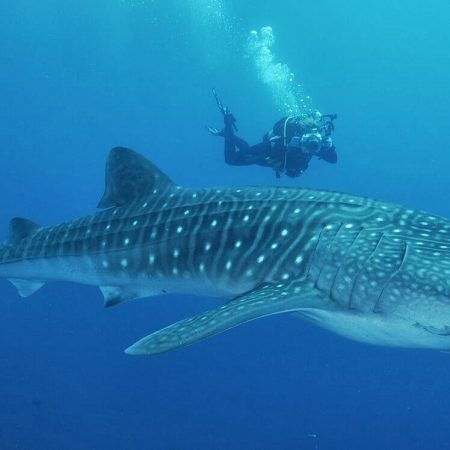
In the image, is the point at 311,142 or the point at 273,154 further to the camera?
the point at 273,154

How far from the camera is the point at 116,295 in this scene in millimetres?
5160

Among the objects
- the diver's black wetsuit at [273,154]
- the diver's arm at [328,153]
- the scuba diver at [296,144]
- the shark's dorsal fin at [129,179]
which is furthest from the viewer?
the diver's arm at [328,153]

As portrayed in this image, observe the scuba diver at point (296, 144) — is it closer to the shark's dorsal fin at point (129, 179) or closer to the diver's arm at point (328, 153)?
the diver's arm at point (328, 153)

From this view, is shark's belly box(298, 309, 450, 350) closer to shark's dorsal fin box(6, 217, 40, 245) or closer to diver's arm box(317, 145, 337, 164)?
shark's dorsal fin box(6, 217, 40, 245)

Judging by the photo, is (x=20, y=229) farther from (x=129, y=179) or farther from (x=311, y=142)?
(x=311, y=142)

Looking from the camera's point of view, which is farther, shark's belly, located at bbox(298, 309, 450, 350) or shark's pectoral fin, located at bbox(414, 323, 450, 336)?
shark's belly, located at bbox(298, 309, 450, 350)

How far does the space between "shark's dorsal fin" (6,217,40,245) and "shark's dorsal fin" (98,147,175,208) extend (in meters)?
1.00

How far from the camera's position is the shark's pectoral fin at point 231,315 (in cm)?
318

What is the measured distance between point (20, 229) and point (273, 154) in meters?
6.41

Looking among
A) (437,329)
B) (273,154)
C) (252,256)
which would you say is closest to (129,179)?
(252,256)

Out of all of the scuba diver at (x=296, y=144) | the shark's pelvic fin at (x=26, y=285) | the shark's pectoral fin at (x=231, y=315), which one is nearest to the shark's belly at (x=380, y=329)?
the shark's pectoral fin at (x=231, y=315)

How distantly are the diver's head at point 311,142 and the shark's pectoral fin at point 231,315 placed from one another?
6.47 meters

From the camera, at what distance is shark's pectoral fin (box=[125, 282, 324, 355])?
3180 millimetres

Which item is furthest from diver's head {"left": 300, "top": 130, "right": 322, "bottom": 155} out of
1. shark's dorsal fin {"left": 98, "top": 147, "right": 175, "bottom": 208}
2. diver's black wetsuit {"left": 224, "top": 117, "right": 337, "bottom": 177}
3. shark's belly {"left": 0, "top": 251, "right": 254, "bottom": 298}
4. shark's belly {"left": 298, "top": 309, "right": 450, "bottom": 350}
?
shark's belly {"left": 298, "top": 309, "right": 450, "bottom": 350}
